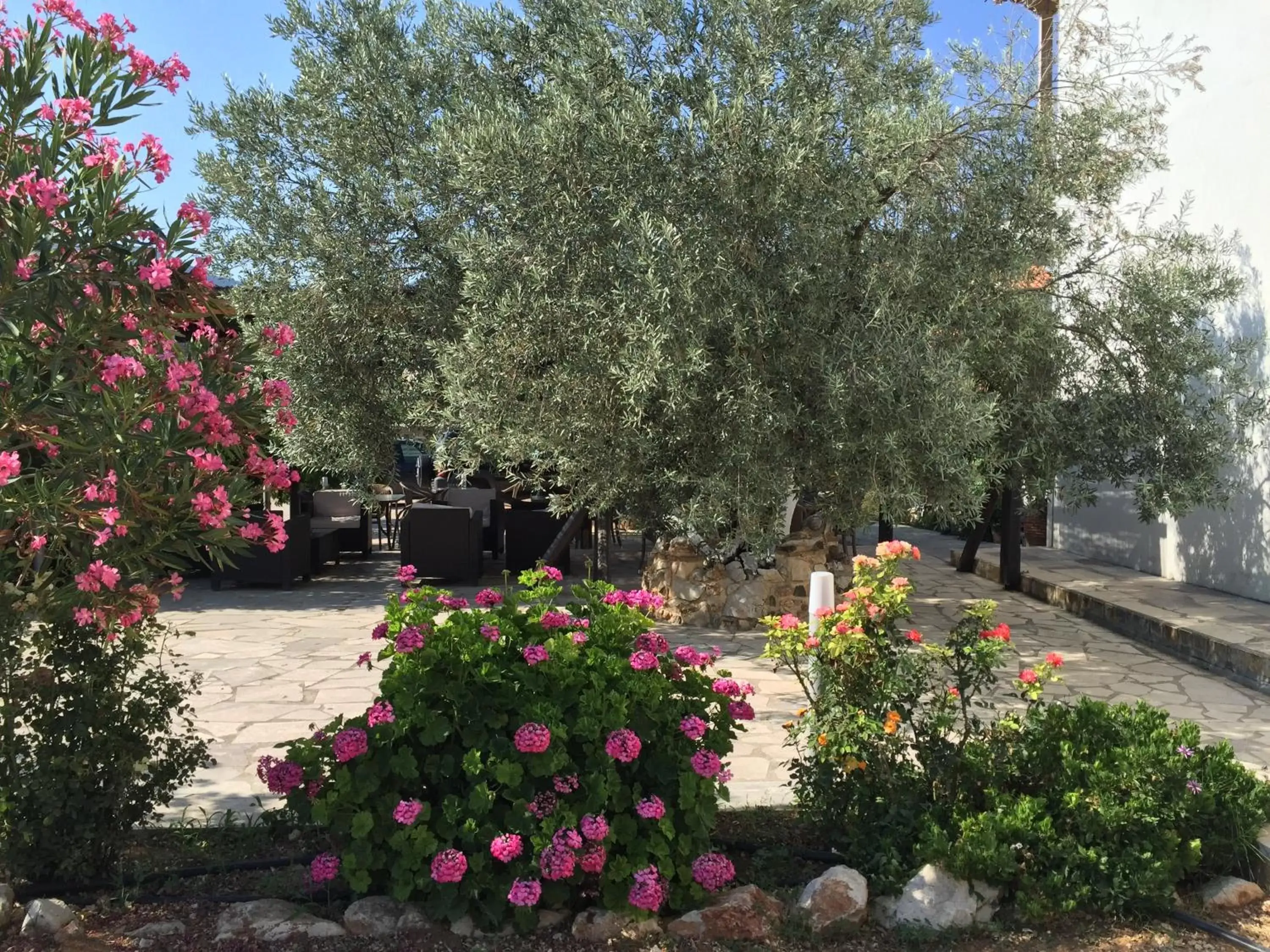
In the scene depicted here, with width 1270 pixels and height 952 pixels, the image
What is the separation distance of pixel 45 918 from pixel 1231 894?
363 cm

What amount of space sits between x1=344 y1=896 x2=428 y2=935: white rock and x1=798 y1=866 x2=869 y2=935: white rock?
1.16m

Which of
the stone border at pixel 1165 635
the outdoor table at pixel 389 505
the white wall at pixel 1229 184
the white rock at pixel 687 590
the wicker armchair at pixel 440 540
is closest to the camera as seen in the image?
the stone border at pixel 1165 635

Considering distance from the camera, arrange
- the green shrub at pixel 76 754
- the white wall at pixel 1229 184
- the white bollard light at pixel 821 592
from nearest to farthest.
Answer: the green shrub at pixel 76 754
the white bollard light at pixel 821 592
the white wall at pixel 1229 184

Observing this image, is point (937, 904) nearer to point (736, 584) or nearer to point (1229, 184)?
point (736, 584)

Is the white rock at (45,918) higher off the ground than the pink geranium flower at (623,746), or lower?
lower

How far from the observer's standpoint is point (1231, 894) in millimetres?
3234

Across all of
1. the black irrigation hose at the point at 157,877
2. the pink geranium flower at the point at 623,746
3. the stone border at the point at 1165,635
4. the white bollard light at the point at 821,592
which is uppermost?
the white bollard light at the point at 821,592

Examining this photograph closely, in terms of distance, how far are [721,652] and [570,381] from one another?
229cm

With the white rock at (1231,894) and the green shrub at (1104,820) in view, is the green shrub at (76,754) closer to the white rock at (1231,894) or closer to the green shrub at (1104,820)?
the green shrub at (1104,820)

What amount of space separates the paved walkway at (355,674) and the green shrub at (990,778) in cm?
71

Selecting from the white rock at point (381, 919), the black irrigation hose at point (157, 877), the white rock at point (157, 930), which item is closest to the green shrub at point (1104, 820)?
the white rock at point (381, 919)

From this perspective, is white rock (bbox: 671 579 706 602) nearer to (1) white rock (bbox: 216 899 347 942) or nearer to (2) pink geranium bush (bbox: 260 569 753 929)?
(2) pink geranium bush (bbox: 260 569 753 929)

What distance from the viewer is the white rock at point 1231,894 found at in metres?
3.23

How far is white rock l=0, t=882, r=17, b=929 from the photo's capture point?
9.68 feet
